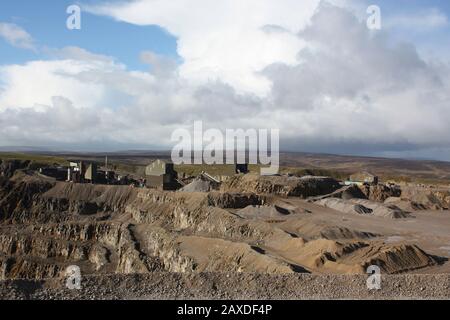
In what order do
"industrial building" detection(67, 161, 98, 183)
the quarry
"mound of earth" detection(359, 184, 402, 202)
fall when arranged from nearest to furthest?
the quarry, "mound of earth" detection(359, 184, 402, 202), "industrial building" detection(67, 161, 98, 183)

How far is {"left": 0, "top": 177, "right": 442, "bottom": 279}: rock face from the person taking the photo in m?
32.1

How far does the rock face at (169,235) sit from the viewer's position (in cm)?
3209

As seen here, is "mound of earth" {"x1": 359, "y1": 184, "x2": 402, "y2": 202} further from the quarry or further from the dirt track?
the dirt track

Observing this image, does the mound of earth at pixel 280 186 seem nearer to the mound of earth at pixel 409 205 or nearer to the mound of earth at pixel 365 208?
the mound of earth at pixel 365 208

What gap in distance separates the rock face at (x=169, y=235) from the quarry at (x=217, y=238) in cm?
15

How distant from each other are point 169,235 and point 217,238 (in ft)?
25.4

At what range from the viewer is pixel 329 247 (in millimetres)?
33000

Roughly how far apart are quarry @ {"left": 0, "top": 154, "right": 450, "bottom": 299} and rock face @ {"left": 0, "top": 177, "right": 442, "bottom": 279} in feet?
0.49

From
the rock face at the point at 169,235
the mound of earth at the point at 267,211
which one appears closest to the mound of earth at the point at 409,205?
the rock face at the point at 169,235

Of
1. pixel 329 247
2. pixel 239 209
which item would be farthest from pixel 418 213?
pixel 329 247

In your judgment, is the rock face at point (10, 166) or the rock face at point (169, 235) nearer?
the rock face at point (169, 235)

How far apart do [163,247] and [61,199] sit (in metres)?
32.2

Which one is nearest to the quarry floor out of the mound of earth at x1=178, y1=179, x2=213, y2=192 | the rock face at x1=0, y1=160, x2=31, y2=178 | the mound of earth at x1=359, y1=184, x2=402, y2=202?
the mound of earth at x1=359, y1=184, x2=402, y2=202
